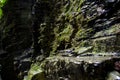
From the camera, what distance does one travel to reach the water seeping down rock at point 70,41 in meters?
9.22

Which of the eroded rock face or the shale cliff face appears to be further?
the shale cliff face

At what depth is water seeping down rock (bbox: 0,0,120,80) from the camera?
363 inches

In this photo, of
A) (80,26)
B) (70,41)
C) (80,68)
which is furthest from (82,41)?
(80,68)

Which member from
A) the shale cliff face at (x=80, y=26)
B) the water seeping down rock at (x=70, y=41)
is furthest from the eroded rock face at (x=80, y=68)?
the shale cliff face at (x=80, y=26)

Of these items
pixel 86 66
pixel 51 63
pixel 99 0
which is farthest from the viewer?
pixel 51 63

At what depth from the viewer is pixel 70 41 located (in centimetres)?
1315

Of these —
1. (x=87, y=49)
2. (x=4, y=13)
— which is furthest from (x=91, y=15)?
(x=4, y=13)

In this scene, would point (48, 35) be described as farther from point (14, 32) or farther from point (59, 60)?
point (14, 32)

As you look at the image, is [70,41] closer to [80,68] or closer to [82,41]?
[82,41]

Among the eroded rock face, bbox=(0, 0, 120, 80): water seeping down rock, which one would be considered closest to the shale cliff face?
bbox=(0, 0, 120, 80): water seeping down rock

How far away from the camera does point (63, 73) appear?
11477mm

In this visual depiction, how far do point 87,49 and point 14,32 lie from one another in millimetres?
13905

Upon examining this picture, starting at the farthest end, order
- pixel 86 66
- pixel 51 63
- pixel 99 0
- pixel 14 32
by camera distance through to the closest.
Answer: pixel 14 32 → pixel 51 63 → pixel 99 0 → pixel 86 66

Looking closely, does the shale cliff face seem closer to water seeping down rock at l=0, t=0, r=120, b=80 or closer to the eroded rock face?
water seeping down rock at l=0, t=0, r=120, b=80
